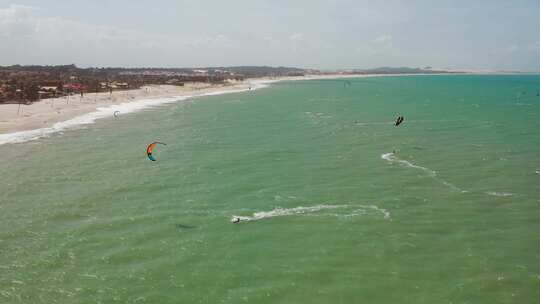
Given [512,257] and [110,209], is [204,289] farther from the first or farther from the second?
[512,257]

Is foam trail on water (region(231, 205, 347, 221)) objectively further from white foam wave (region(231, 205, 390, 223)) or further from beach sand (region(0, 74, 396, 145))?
beach sand (region(0, 74, 396, 145))

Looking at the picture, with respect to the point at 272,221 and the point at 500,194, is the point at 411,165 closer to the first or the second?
the point at 500,194

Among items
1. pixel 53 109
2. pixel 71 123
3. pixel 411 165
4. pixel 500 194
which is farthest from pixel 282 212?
pixel 53 109

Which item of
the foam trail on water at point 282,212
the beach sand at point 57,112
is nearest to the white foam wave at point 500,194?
the foam trail on water at point 282,212

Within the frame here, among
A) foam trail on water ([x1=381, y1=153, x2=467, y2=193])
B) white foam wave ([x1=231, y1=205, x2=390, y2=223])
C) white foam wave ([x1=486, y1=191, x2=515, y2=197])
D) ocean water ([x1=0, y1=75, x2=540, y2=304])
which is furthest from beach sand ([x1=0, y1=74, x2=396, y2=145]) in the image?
white foam wave ([x1=486, y1=191, x2=515, y2=197])

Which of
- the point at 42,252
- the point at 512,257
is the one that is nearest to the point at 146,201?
the point at 42,252

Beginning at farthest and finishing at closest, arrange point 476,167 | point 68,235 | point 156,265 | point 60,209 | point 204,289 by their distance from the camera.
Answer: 1. point 476,167
2. point 60,209
3. point 68,235
4. point 156,265
5. point 204,289

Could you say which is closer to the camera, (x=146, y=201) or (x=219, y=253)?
(x=219, y=253)

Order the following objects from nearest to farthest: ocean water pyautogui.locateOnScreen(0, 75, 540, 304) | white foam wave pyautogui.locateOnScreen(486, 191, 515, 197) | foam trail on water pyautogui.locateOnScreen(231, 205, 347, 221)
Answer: ocean water pyautogui.locateOnScreen(0, 75, 540, 304)
foam trail on water pyautogui.locateOnScreen(231, 205, 347, 221)
white foam wave pyautogui.locateOnScreen(486, 191, 515, 197)
